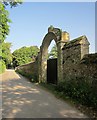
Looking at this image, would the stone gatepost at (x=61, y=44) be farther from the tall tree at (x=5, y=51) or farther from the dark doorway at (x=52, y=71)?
the tall tree at (x=5, y=51)

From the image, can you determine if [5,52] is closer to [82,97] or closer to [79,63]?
[79,63]

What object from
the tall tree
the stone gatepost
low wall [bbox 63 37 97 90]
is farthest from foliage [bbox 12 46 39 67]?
low wall [bbox 63 37 97 90]

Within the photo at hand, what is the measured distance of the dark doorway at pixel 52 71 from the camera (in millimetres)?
16516

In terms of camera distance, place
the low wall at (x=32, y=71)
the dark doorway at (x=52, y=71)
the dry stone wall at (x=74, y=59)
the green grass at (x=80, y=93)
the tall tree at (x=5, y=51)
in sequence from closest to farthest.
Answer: the green grass at (x=80, y=93), the dry stone wall at (x=74, y=59), the dark doorway at (x=52, y=71), the low wall at (x=32, y=71), the tall tree at (x=5, y=51)

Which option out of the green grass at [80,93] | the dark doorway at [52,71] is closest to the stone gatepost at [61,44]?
the green grass at [80,93]

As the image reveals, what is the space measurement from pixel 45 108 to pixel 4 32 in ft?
75.0

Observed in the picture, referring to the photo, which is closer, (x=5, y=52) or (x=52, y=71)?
(x=52, y=71)

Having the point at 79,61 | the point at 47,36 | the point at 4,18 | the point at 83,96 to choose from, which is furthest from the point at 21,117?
the point at 4,18

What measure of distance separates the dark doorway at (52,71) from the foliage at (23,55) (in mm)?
68185

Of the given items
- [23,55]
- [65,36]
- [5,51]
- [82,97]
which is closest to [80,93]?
[82,97]

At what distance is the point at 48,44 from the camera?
18297 mm

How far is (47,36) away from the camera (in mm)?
17469

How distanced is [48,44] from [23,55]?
243 ft

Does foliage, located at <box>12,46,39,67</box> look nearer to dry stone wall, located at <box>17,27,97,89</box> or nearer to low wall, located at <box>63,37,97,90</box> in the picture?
dry stone wall, located at <box>17,27,97,89</box>
